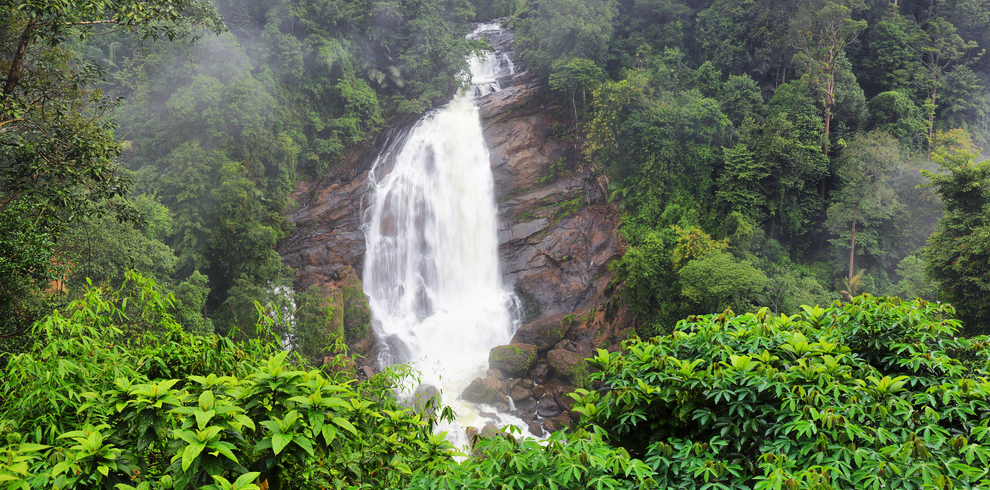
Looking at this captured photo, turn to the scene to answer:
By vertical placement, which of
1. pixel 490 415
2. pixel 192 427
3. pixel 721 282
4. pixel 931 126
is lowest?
pixel 490 415

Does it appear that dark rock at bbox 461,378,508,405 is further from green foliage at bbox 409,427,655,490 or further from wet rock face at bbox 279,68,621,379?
green foliage at bbox 409,427,655,490

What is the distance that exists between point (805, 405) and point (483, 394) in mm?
13420

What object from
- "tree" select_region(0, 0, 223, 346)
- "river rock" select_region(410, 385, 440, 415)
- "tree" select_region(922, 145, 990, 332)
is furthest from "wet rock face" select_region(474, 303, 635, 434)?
"tree" select_region(0, 0, 223, 346)

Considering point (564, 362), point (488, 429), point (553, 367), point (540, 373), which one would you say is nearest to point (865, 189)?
point (564, 362)

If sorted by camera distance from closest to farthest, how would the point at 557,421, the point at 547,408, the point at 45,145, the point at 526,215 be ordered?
the point at 45,145
the point at 557,421
the point at 547,408
the point at 526,215

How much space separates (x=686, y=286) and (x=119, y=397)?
1497 cm

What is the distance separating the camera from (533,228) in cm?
2006

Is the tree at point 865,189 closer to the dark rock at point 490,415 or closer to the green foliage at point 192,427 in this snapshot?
the dark rock at point 490,415

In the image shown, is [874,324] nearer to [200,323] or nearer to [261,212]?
[200,323]

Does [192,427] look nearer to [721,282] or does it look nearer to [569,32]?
[721,282]

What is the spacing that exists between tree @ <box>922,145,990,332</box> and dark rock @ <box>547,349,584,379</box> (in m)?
9.62

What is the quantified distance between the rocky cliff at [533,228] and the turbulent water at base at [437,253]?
62 cm

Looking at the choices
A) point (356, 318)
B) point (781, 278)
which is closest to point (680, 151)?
point (781, 278)

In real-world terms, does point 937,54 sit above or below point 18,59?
below
